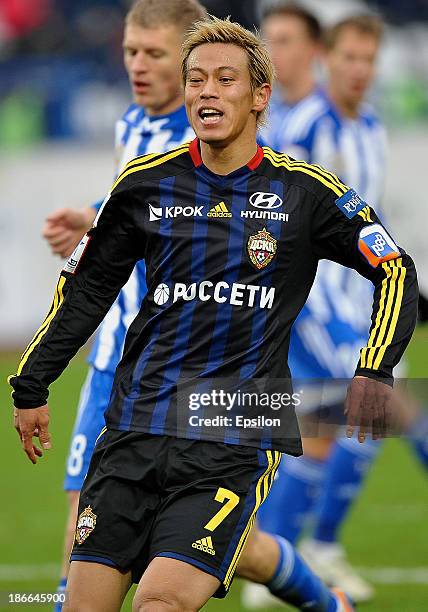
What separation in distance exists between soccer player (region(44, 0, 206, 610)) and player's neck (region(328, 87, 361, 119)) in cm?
212

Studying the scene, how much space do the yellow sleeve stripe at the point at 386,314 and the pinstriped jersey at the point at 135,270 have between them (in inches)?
51.7

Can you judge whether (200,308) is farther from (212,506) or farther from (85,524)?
(85,524)

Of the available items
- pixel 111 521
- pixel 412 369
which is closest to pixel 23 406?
pixel 111 521

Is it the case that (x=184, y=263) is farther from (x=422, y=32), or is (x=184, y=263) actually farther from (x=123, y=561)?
(x=422, y=32)

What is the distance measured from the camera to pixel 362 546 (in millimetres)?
7324

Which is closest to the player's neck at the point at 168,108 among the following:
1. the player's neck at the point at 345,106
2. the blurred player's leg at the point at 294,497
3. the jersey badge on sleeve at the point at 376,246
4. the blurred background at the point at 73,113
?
the jersey badge on sleeve at the point at 376,246

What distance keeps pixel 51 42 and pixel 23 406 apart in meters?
16.3

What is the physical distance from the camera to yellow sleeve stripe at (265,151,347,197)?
13.3 ft

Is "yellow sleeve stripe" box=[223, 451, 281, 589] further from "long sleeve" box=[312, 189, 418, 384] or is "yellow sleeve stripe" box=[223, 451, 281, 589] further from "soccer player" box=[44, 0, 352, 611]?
"soccer player" box=[44, 0, 352, 611]

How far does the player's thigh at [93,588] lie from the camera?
12.7 feet

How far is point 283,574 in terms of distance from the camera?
4.76 m

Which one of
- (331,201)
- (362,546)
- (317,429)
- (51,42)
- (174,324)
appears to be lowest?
(362,546)

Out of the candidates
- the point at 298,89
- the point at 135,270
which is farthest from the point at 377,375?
the point at 298,89

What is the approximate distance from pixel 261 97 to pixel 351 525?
438cm
